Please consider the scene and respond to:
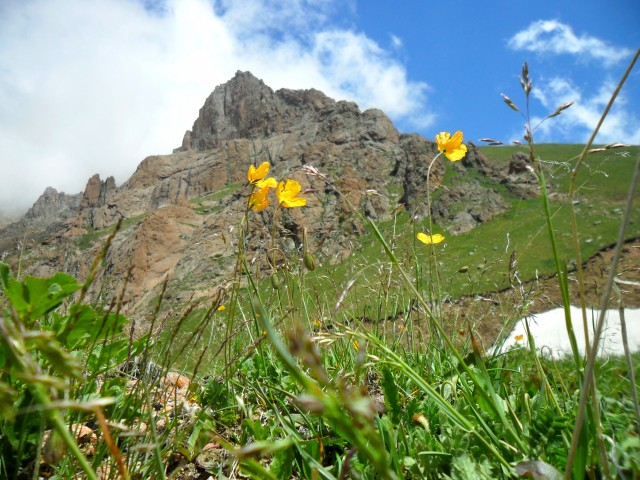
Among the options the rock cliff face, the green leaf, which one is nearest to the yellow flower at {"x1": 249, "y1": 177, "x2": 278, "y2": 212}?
the green leaf

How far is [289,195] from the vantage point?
2.37 m

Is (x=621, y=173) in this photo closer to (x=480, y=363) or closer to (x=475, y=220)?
(x=475, y=220)

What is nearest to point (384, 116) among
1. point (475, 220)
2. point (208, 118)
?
point (475, 220)

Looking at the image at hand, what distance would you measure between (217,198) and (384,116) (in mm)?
57414

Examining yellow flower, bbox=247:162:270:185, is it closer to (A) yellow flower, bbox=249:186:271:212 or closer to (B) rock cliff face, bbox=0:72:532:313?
(A) yellow flower, bbox=249:186:271:212

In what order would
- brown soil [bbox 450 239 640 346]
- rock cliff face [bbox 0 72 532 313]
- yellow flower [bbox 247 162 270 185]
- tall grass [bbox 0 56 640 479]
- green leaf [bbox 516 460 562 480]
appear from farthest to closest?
rock cliff face [bbox 0 72 532 313], yellow flower [bbox 247 162 270 185], brown soil [bbox 450 239 640 346], green leaf [bbox 516 460 562 480], tall grass [bbox 0 56 640 479]

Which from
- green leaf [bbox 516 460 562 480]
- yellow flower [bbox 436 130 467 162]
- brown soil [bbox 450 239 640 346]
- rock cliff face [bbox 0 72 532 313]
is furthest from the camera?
rock cliff face [bbox 0 72 532 313]

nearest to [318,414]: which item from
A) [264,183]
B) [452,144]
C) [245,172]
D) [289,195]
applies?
[264,183]

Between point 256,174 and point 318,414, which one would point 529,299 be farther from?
point 318,414

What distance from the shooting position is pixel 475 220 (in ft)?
288

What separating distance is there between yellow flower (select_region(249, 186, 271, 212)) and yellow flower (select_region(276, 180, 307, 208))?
13cm

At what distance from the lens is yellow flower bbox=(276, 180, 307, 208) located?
7.49 feet

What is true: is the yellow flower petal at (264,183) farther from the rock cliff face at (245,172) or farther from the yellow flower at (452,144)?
the rock cliff face at (245,172)

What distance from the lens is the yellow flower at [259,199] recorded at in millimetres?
2097
